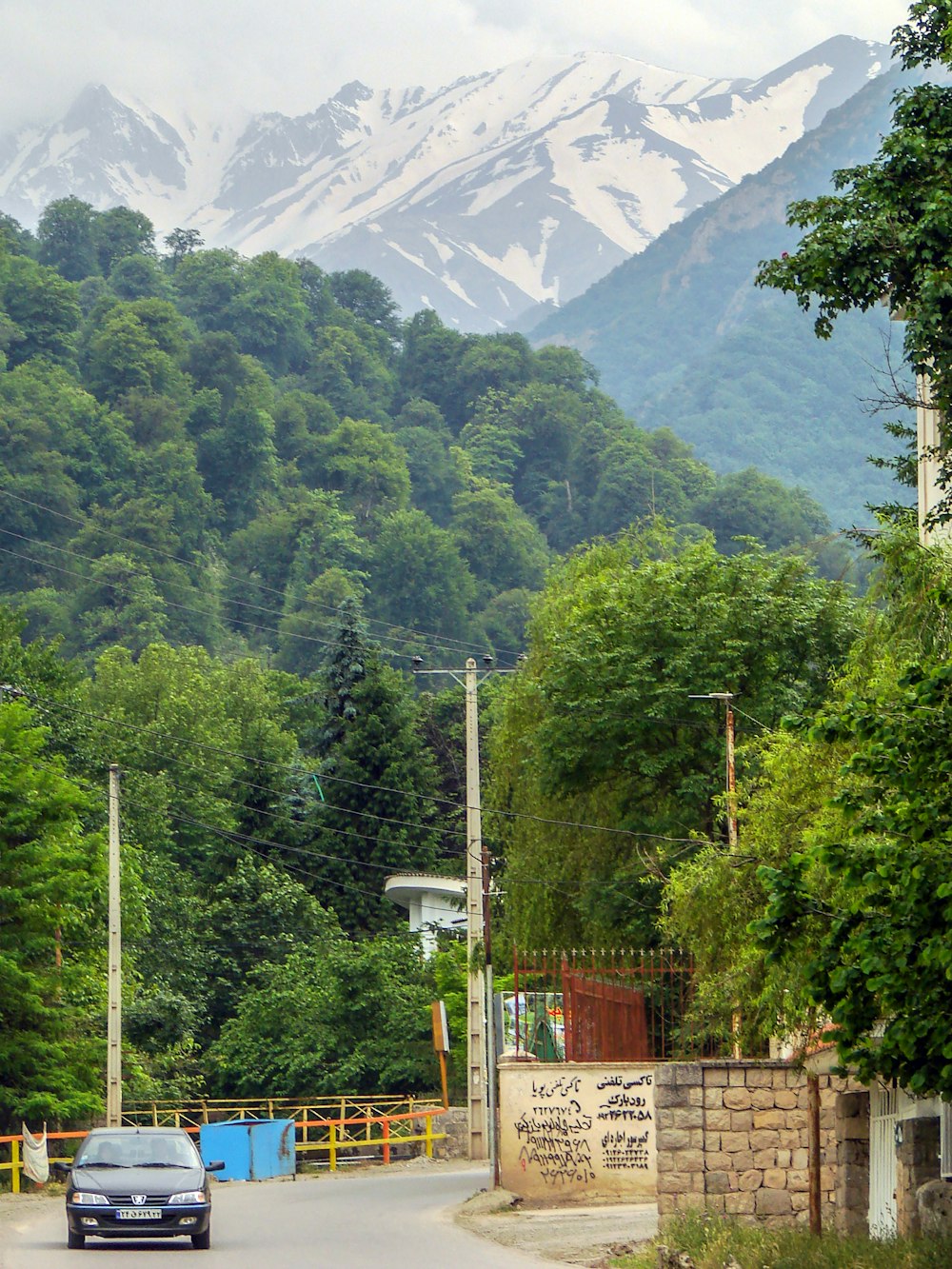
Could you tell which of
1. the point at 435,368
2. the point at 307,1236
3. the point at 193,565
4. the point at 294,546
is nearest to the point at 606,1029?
the point at 307,1236

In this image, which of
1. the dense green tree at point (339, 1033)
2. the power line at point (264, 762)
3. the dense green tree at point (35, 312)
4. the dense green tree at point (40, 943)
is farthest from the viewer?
the dense green tree at point (35, 312)

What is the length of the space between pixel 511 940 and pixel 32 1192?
11.4 m

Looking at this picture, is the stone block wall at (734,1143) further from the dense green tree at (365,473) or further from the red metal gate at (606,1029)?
the dense green tree at (365,473)

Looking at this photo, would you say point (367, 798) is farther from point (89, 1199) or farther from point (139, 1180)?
point (89, 1199)

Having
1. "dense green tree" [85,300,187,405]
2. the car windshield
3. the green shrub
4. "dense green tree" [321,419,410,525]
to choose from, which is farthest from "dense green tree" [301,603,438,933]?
"dense green tree" [85,300,187,405]

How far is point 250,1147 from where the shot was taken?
36688 mm

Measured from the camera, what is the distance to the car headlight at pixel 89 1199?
20.8 m

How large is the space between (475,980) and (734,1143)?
51.3 ft

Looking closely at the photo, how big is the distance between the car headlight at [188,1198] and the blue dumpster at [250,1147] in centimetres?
1463

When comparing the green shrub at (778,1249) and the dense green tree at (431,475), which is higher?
the dense green tree at (431,475)

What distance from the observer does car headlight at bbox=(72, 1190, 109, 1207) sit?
20.8m

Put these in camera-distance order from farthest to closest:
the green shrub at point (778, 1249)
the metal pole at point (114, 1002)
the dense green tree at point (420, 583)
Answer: the dense green tree at point (420, 583) < the metal pole at point (114, 1002) < the green shrub at point (778, 1249)

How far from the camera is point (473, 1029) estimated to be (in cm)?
3666

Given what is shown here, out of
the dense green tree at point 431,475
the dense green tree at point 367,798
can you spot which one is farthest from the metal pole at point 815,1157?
the dense green tree at point 431,475
